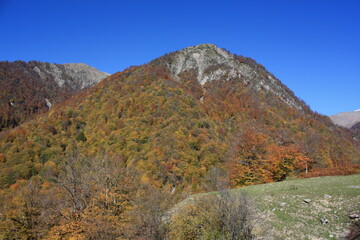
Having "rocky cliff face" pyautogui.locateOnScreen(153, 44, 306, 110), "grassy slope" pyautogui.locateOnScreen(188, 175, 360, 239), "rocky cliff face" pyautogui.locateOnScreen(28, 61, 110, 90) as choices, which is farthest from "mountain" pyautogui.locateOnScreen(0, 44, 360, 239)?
"rocky cliff face" pyautogui.locateOnScreen(28, 61, 110, 90)

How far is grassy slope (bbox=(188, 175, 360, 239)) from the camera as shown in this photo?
13766mm

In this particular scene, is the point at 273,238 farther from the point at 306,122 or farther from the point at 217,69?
the point at 217,69

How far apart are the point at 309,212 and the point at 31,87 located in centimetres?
18134

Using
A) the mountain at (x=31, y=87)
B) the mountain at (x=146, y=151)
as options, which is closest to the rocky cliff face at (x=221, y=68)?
the mountain at (x=146, y=151)

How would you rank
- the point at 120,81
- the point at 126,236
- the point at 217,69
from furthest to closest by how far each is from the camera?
1. the point at 217,69
2. the point at 120,81
3. the point at 126,236

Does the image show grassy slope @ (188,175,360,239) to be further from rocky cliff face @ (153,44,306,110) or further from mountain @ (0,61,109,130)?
mountain @ (0,61,109,130)

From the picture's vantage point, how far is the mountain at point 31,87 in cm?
12469

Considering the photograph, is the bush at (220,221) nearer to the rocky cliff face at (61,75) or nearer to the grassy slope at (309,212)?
the grassy slope at (309,212)

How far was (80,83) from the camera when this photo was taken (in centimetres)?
18912

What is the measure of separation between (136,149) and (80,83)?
529ft

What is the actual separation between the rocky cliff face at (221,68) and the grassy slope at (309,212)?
8050 cm

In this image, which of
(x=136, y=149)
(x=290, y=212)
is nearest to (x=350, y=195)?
(x=290, y=212)

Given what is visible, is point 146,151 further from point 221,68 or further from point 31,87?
point 31,87

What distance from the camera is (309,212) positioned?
15648mm
